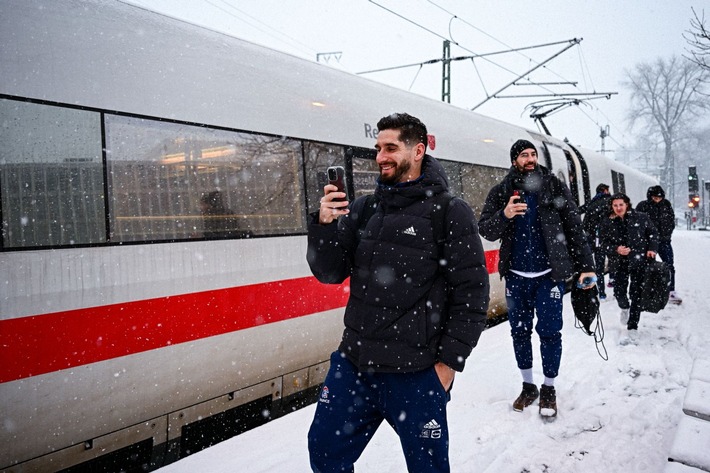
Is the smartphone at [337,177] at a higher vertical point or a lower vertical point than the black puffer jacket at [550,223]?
higher

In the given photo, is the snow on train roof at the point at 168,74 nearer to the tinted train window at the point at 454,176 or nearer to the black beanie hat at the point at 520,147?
the tinted train window at the point at 454,176

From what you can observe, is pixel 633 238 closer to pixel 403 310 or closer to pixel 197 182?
pixel 403 310

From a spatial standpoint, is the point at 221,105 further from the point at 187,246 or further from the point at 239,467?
the point at 239,467

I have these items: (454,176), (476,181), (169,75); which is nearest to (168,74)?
(169,75)

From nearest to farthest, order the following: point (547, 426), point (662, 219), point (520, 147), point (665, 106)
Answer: point (547, 426) < point (520, 147) < point (662, 219) < point (665, 106)

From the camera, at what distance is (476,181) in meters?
6.30

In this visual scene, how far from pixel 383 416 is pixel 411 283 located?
548 mm

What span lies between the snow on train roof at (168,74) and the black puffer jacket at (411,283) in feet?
5.61

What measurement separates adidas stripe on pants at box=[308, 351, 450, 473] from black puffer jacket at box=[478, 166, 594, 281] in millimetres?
1733

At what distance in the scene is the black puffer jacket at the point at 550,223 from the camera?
10.5 ft

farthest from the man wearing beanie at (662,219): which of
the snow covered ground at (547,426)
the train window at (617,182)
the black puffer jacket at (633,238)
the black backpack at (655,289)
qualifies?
the train window at (617,182)

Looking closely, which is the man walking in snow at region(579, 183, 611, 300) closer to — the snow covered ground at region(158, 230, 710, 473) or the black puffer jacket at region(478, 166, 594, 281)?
the snow covered ground at region(158, 230, 710, 473)

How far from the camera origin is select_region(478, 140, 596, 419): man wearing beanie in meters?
3.20

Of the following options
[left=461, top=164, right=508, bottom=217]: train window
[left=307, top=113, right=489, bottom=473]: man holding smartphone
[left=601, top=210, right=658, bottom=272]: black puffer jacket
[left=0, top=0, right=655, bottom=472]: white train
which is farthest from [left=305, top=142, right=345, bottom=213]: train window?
[left=601, top=210, right=658, bottom=272]: black puffer jacket
